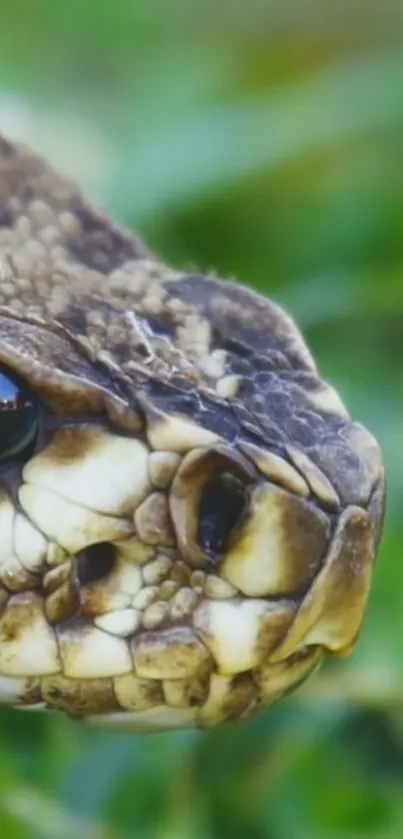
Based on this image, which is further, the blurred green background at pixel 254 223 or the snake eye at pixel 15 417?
the blurred green background at pixel 254 223

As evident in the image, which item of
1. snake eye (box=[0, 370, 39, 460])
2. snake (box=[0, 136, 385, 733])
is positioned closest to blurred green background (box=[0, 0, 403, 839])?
snake (box=[0, 136, 385, 733])

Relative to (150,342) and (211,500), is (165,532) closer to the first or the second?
(211,500)

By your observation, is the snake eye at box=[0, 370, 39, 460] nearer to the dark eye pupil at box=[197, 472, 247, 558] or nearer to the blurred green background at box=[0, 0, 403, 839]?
the dark eye pupil at box=[197, 472, 247, 558]

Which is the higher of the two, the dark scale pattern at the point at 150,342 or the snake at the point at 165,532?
the dark scale pattern at the point at 150,342

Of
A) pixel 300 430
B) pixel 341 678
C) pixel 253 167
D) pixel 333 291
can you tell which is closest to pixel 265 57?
pixel 253 167

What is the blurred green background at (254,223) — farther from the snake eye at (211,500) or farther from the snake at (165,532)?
the snake eye at (211,500)

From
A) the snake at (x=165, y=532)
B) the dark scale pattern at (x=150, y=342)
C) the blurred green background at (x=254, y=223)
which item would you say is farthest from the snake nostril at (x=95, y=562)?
the blurred green background at (x=254, y=223)

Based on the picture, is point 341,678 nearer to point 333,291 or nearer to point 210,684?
point 210,684

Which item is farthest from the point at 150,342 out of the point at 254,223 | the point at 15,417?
the point at 254,223
